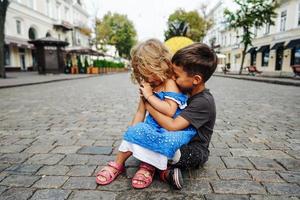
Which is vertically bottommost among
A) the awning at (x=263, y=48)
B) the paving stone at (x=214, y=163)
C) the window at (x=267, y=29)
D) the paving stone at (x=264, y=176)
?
the paving stone at (x=214, y=163)

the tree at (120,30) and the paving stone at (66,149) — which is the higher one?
the tree at (120,30)

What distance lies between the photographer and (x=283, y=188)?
2.04 meters

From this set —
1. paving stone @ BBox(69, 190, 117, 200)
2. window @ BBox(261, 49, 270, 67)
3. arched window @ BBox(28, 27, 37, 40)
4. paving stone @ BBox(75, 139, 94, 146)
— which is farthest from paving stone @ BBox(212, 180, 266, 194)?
arched window @ BBox(28, 27, 37, 40)

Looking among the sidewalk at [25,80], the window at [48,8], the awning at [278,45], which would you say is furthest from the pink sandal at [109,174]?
the window at [48,8]

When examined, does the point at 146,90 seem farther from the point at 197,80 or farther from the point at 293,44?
the point at 293,44

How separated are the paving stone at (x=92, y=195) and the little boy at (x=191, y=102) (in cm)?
45

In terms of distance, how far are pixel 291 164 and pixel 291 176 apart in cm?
33

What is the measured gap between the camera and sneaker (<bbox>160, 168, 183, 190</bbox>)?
1986 mm

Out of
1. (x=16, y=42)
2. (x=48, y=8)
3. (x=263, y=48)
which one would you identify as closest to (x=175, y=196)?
(x=16, y=42)

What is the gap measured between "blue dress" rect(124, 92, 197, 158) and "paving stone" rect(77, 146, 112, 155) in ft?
3.02

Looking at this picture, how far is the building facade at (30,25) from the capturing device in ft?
89.1

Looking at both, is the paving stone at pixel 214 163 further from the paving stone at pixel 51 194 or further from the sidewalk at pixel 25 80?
the sidewalk at pixel 25 80

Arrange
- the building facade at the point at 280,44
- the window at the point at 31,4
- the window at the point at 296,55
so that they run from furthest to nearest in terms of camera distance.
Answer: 1. the window at the point at 31,4
2. the building facade at the point at 280,44
3. the window at the point at 296,55

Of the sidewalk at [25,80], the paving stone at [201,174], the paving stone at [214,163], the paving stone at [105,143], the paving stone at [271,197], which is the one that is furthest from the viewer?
the sidewalk at [25,80]
